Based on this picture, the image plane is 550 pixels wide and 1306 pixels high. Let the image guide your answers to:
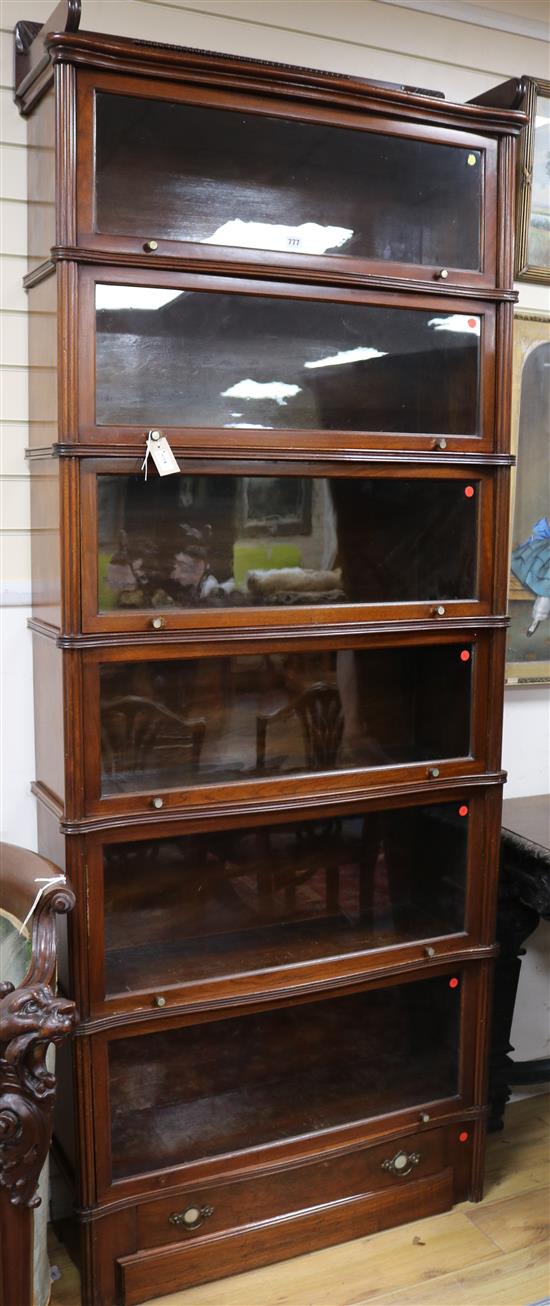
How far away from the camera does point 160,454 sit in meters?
1.86

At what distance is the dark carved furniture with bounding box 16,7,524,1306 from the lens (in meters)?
1.89

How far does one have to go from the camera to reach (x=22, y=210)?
2.15 metres

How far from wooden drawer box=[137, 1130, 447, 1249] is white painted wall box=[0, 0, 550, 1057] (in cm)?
78

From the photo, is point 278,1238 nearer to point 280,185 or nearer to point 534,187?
point 280,185

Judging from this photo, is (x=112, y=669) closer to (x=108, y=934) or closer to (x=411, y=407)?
(x=108, y=934)

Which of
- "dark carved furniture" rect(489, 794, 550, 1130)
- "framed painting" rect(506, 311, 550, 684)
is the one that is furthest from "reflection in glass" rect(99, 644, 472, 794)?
"framed painting" rect(506, 311, 550, 684)

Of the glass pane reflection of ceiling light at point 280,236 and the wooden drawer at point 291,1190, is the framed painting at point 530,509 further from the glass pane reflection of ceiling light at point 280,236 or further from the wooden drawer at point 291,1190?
the wooden drawer at point 291,1190

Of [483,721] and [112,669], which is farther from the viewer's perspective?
[483,721]

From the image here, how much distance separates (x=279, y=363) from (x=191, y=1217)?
5.42 ft

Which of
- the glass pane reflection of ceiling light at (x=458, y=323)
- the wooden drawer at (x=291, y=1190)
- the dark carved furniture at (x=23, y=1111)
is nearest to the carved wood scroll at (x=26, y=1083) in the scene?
the dark carved furniture at (x=23, y=1111)

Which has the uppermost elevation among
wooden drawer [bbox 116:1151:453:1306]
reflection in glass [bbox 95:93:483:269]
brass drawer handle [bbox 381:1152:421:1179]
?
reflection in glass [bbox 95:93:483:269]

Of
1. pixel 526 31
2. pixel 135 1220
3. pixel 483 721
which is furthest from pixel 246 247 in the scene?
pixel 135 1220

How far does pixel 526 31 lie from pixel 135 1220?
9.26ft

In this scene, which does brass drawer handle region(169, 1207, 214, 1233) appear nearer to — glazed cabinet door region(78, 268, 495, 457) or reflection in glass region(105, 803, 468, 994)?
reflection in glass region(105, 803, 468, 994)
